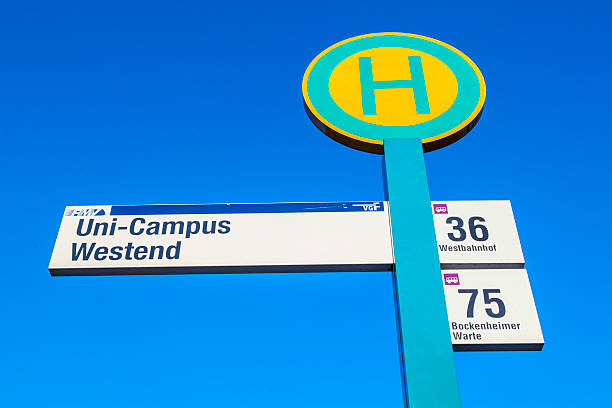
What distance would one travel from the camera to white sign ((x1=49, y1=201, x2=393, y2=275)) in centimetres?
402

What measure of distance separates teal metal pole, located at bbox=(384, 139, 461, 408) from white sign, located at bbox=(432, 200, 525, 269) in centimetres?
21

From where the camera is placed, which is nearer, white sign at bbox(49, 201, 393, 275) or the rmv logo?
white sign at bbox(49, 201, 393, 275)

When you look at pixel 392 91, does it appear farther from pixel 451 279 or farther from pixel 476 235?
pixel 451 279

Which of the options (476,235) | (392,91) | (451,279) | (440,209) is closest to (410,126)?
(392,91)

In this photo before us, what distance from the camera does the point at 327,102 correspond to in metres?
4.89

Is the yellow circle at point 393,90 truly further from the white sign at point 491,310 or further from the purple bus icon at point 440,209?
the white sign at point 491,310

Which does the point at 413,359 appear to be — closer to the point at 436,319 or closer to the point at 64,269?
the point at 436,319

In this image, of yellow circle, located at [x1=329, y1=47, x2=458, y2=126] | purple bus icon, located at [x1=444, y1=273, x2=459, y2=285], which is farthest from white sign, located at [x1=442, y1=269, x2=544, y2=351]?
yellow circle, located at [x1=329, y1=47, x2=458, y2=126]

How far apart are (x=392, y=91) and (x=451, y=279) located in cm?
165

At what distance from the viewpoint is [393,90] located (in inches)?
194

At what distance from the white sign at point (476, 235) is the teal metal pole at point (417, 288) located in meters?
0.21

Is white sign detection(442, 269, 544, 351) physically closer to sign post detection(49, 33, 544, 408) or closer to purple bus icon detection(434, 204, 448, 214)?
sign post detection(49, 33, 544, 408)

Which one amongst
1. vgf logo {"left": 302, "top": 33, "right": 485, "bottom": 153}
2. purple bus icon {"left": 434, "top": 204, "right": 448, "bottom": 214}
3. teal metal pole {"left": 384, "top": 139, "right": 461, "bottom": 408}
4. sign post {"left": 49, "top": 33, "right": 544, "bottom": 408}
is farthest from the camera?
vgf logo {"left": 302, "top": 33, "right": 485, "bottom": 153}

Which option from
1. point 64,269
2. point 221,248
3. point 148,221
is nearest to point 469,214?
point 221,248
